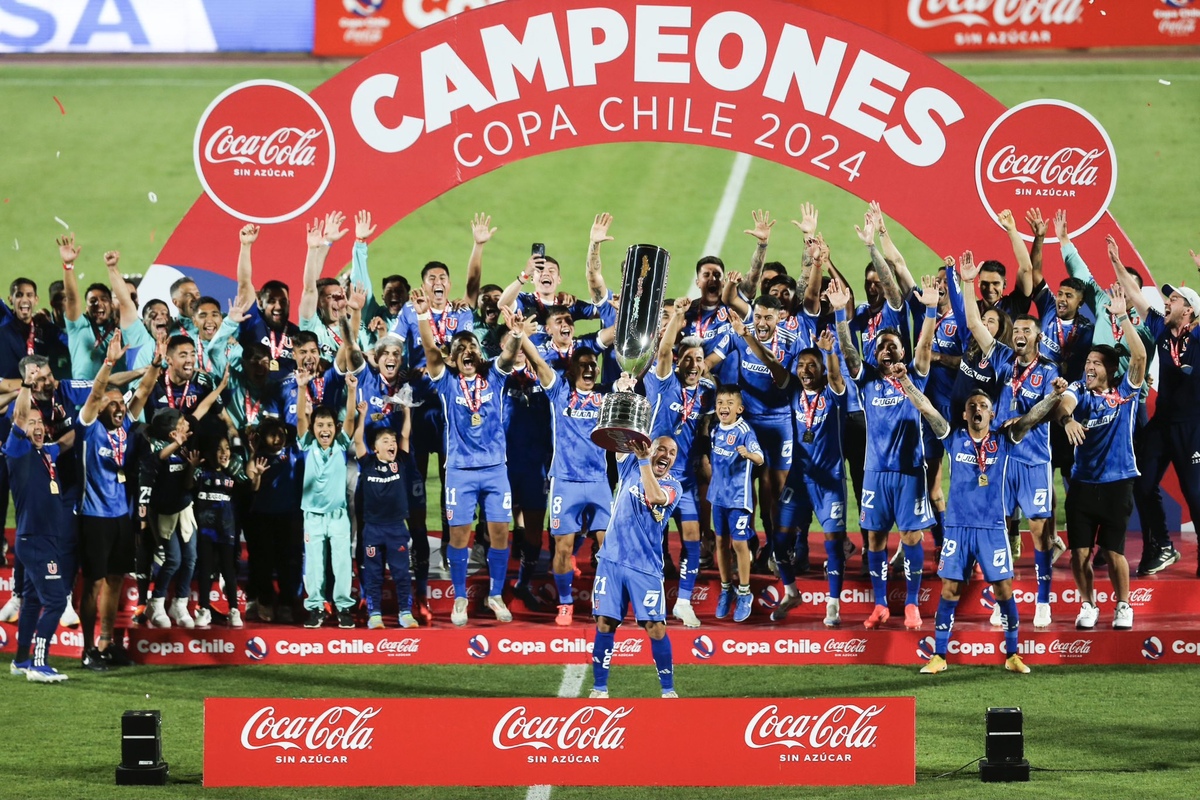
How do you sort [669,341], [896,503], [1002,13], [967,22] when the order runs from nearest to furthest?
[669,341] < [896,503] < [967,22] < [1002,13]

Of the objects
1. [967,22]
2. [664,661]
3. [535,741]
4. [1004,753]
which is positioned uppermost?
[967,22]

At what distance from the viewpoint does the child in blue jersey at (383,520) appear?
12.6m

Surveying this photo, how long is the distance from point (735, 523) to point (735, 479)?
1.00 feet

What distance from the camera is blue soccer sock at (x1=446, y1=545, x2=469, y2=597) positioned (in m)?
12.9

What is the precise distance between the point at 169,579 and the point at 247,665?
2.60 feet

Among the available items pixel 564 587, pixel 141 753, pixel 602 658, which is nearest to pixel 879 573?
pixel 564 587

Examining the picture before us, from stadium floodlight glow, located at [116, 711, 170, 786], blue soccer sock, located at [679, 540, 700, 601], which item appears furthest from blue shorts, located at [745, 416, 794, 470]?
stadium floodlight glow, located at [116, 711, 170, 786]

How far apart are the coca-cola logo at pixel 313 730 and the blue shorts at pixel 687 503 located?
3818 millimetres

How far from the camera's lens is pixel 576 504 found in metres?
12.9

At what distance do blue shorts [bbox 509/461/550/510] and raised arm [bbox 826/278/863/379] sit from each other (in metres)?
2.31

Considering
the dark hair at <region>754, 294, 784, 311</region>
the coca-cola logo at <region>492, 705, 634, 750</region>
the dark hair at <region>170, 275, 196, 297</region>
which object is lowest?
the coca-cola logo at <region>492, 705, 634, 750</region>

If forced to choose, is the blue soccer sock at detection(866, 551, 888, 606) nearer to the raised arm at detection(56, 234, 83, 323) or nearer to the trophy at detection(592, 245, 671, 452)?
the trophy at detection(592, 245, 671, 452)

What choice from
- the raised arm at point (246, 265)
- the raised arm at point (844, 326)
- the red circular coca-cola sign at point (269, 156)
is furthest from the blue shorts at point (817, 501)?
the red circular coca-cola sign at point (269, 156)

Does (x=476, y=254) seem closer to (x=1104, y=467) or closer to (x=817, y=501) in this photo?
(x=817, y=501)
